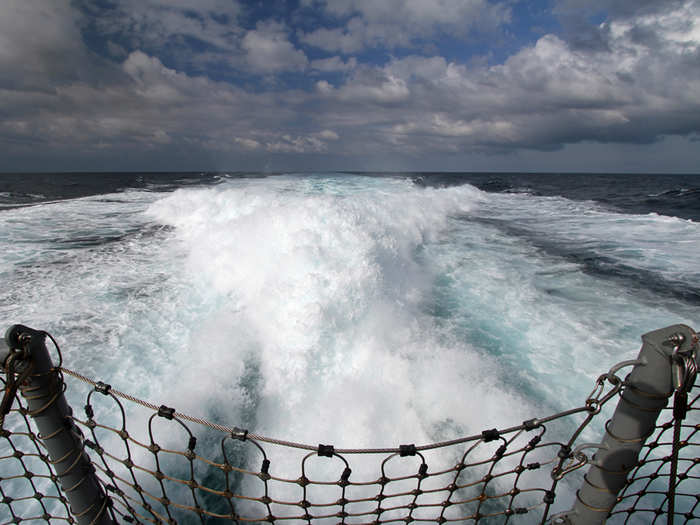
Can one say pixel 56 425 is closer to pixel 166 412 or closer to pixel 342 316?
pixel 166 412

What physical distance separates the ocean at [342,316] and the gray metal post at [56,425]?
2.55 metres

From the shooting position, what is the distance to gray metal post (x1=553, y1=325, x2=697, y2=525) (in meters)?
1.55

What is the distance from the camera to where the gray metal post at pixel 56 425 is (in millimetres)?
1731

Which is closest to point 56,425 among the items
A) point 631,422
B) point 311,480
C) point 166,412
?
point 166,412

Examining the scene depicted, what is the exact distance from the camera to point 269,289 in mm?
7500

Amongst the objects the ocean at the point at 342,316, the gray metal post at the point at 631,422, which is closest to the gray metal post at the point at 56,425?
the ocean at the point at 342,316

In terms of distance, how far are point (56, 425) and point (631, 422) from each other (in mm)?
3115

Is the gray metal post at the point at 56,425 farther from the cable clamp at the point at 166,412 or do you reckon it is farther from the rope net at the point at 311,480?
the rope net at the point at 311,480

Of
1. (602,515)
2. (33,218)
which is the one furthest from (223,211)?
(602,515)

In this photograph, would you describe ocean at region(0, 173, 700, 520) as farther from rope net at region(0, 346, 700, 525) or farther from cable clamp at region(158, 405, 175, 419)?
cable clamp at region(158, 405, 175, 419)

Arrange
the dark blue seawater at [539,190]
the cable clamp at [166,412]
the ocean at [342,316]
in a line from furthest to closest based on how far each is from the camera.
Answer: the dark blue seawater at [539,190], the ocean at [342,316], the cable clamp at [166,412]

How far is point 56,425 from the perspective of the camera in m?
1.99

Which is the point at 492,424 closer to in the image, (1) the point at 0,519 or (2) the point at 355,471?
(2) the point at 355,471

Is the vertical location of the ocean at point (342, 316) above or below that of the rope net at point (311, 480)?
above
